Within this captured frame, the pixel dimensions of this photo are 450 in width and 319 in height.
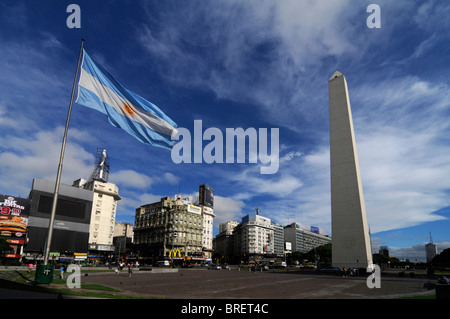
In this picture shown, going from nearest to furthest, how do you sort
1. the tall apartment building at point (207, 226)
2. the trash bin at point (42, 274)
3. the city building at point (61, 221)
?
the trash bin at point (42, 274) → the city building at point (61, 221) → the tall apartment building at point (207, 226)

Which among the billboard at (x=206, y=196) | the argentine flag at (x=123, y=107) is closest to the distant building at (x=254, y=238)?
the billboard at (x=206, y=196)

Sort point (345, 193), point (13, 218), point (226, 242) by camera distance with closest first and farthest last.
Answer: point (345, 193) → point (13, 218) → point (226, 242)

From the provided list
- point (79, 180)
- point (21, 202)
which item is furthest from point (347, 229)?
point (79, 180)

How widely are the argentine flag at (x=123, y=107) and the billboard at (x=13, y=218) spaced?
5937 cm

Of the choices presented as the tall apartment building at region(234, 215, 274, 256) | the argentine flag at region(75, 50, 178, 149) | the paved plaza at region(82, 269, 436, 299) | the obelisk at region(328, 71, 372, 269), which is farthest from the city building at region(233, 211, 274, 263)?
the argentine flag at region(75, 50, 178, 149)

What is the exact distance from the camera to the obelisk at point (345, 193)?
132ft

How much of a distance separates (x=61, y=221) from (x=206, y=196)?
66.8 meters

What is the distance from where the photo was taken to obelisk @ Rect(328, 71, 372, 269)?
40.1 m

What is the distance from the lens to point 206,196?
12975 centimetres

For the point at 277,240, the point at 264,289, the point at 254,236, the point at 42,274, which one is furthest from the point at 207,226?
the point at 42,274

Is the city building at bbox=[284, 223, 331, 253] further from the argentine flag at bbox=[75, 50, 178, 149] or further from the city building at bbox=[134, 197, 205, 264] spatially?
the argentine flag at bbox=[75, 50, 178, 149]

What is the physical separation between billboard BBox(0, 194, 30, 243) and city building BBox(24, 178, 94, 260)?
17.1 feet

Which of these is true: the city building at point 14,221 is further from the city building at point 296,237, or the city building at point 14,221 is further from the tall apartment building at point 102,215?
the city building at point 296,237

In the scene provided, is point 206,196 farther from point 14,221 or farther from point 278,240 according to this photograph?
point 14,221
